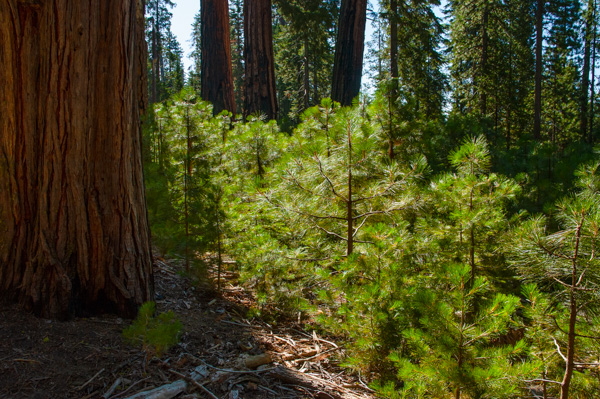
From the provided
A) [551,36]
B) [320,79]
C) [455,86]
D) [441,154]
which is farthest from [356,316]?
[551,36]

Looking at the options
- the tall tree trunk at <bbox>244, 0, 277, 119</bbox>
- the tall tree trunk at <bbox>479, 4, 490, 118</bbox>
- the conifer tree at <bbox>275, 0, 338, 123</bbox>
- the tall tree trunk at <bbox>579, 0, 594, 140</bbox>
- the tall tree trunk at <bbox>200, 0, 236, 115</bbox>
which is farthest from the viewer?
the tall tree trunk at <bbox>579, 0, 594, 140</bbox>

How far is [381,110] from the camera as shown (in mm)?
3969

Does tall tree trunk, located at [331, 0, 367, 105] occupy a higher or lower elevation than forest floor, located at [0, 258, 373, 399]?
higher

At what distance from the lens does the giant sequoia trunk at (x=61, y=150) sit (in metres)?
2.55

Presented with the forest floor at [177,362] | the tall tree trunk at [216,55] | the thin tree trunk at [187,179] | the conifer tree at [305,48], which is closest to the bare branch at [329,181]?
the forest floor at [177,362]

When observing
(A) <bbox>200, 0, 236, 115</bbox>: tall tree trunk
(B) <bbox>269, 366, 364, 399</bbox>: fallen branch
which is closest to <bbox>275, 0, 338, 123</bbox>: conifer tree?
(A) <bbox>200, 0, 236, 115</bbox>: tall tree trunk

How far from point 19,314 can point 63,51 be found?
1.65 metres

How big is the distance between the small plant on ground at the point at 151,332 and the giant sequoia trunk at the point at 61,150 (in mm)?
514

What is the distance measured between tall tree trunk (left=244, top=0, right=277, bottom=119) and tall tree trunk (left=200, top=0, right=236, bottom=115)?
497 mm

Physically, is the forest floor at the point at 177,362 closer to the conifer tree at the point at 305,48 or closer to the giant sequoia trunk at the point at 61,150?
the giant sequoia trunk at the point at 61,150

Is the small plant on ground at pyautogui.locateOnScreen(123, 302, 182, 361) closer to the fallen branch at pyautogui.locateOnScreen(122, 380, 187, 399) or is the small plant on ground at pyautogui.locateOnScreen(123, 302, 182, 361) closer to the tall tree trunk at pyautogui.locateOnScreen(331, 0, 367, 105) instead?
the fallen branch at pyautogui.locateOnScreen(122, 380, 187, 399)

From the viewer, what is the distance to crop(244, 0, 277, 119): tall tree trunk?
788 centimetres

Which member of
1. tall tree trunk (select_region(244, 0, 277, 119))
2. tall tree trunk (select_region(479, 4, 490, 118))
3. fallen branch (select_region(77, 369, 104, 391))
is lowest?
fallen branch (select_region(77, 369, 104, 391))

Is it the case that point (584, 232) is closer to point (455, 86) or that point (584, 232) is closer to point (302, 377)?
point (302, 377)
